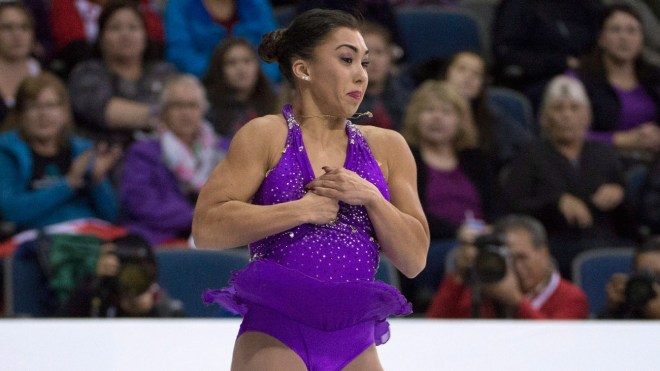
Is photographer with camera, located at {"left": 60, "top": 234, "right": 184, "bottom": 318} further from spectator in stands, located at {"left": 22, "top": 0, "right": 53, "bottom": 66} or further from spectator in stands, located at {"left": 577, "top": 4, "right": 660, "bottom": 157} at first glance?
spectator in stands, located at {"left": 577, "top": 4, "right": 660, "bottom": 157}

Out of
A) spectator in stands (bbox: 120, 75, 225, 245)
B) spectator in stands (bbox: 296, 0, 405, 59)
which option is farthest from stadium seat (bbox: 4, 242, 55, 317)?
spectator in stands (bbox: 296, 0, 405, 59)

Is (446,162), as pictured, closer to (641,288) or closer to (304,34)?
(641,288)

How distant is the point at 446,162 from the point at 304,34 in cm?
309

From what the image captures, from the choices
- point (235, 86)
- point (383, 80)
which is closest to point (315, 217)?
point (235, 86)

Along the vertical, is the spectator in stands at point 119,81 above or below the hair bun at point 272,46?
below

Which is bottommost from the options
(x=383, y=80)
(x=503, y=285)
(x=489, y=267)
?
(x=503, y=285)

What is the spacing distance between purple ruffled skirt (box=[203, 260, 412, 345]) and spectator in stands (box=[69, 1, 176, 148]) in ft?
11.2

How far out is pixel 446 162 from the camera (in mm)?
5352

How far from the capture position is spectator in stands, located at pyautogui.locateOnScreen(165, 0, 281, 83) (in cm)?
596

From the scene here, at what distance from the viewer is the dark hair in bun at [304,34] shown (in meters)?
2.33

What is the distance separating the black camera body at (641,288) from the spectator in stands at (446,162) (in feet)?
3.90

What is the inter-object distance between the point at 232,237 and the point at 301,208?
0.52 feet

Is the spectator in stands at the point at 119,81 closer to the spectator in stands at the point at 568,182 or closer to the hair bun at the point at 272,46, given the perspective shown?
the spectator in stands at the point at 568,182

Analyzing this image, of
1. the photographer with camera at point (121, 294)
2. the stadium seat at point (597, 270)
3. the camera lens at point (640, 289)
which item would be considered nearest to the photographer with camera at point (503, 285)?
the stadium seat at point (597, 270)
